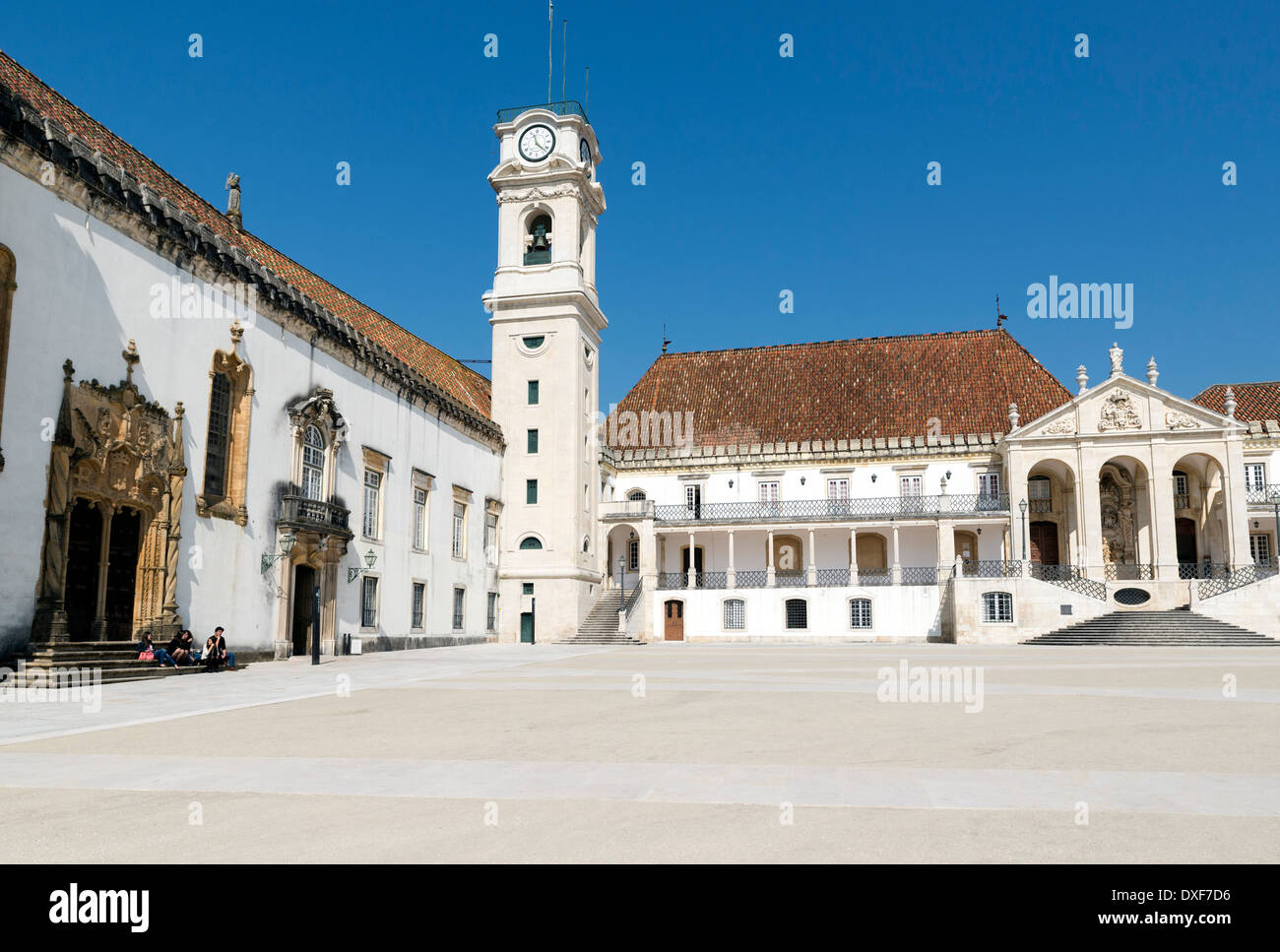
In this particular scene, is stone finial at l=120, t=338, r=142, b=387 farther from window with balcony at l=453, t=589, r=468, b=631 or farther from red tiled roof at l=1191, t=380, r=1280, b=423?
red tiled roof at l=1191, t=380, r=1280, b=423

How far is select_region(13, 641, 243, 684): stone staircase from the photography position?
53.3 ft

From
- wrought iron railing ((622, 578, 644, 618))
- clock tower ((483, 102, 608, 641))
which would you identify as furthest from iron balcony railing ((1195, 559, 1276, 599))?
clock tower ((483, 102, 608, 641))

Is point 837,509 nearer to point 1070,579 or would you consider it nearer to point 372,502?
point 1070,579

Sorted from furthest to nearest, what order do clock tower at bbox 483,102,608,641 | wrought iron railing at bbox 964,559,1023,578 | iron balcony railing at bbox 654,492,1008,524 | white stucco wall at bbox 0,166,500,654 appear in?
iron balcony railing at bbox 654,492,1008,524, clock tower at bbox 483,102,608,641, wrought iron railing at bbox 964,559,1023,578, white stucco wall at bbox 0,166,500,654

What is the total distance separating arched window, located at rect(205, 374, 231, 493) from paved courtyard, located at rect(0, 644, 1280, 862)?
31.3ft

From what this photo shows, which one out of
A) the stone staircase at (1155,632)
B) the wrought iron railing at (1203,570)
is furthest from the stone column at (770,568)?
the wrought iron railing at (1203,570)

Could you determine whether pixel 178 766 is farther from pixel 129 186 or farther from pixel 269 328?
pixel 269 328

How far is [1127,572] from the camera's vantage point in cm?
4122

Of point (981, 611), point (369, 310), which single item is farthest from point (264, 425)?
point (981, 611)

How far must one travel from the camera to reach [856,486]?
46.8 meters

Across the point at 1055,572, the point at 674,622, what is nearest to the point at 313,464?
the point at 674,622

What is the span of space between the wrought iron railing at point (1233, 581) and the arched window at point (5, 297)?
1606 inches

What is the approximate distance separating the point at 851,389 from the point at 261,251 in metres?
32.3

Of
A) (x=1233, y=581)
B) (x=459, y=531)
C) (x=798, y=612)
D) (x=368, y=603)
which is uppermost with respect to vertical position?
(x=459, y=531)
